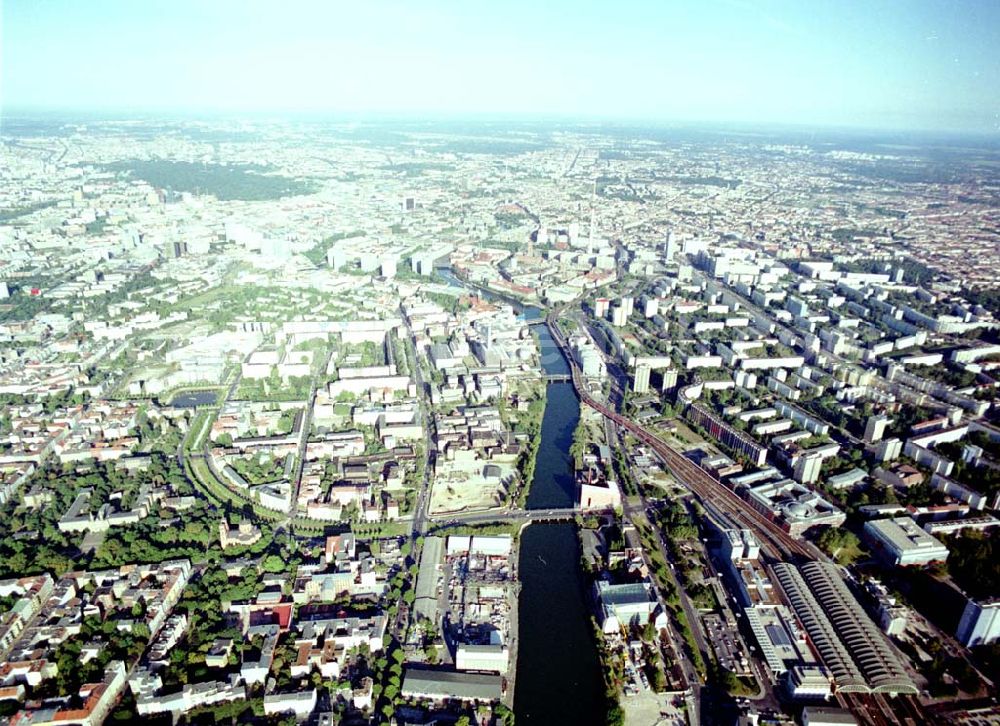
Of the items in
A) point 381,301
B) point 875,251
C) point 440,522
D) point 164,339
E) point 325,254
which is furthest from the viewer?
point 875,251

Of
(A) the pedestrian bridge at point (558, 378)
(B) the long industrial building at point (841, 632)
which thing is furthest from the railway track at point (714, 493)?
(A) the pedestrian bridge at point (558, 378)

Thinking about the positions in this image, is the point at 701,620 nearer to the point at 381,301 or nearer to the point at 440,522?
the point at 440,522

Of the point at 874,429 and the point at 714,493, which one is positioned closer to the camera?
the point at 714,493

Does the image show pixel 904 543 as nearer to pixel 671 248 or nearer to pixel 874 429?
pixel 874 429

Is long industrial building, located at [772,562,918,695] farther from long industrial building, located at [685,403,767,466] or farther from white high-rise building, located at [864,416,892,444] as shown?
white high-rise building, located at [864,416,892,444]

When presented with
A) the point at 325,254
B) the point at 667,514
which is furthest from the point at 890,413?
the point at 325,254

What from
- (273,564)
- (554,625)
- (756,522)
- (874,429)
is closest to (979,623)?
(756,522)

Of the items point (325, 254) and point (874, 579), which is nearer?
point (874, 579)
